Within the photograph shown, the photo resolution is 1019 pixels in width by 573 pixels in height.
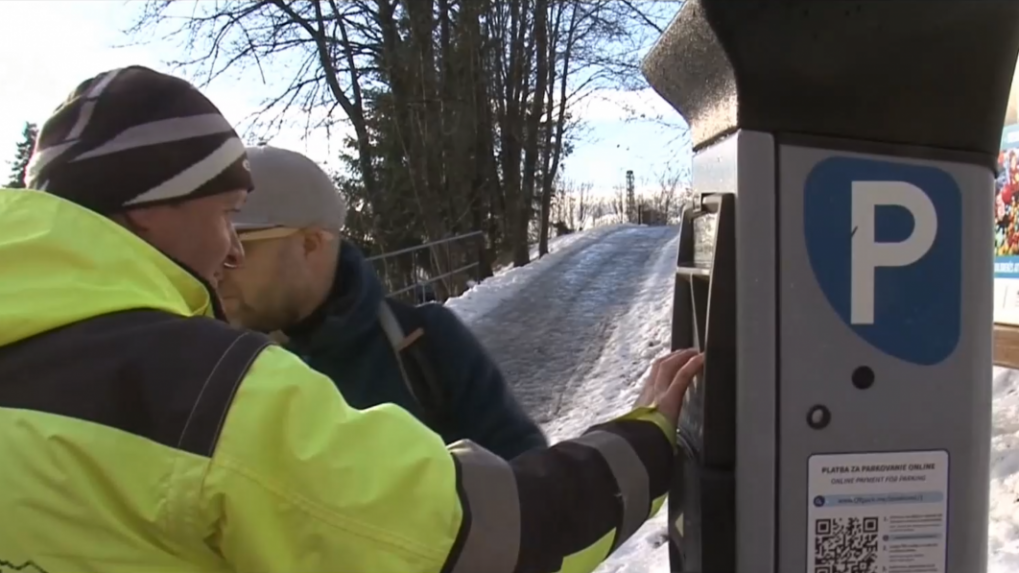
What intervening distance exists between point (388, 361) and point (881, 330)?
1.03m

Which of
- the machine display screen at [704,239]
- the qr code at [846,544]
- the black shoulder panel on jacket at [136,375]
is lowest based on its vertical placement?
the qr code at [846,544]

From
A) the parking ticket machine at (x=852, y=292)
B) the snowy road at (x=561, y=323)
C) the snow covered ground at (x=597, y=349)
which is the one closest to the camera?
the parking ticket machine at (x=852, y=292)

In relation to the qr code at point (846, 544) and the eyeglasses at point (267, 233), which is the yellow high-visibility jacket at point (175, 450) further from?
the eyeglasses at point (267, 233)

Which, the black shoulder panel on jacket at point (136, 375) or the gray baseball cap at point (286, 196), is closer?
the black shoulder panel on jacket at point (136, 375)

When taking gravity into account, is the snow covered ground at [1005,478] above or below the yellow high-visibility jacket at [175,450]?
below

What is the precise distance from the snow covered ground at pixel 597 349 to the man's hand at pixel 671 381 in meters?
2.19

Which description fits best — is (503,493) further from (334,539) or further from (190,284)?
(190,284)

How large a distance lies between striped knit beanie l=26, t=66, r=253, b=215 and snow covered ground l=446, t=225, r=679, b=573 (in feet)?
9.52

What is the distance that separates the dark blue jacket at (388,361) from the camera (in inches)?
80.7

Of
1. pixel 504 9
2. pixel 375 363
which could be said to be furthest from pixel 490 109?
pixel 375 363

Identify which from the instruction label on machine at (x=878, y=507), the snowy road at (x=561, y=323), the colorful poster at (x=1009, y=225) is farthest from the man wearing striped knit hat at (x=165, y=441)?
the snowy road at (x=561, y=323)

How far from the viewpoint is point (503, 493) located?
45.9 inches

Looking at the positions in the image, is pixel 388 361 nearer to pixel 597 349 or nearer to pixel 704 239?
pixel 704 239

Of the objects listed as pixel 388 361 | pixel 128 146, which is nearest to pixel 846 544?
pixel 388 361
